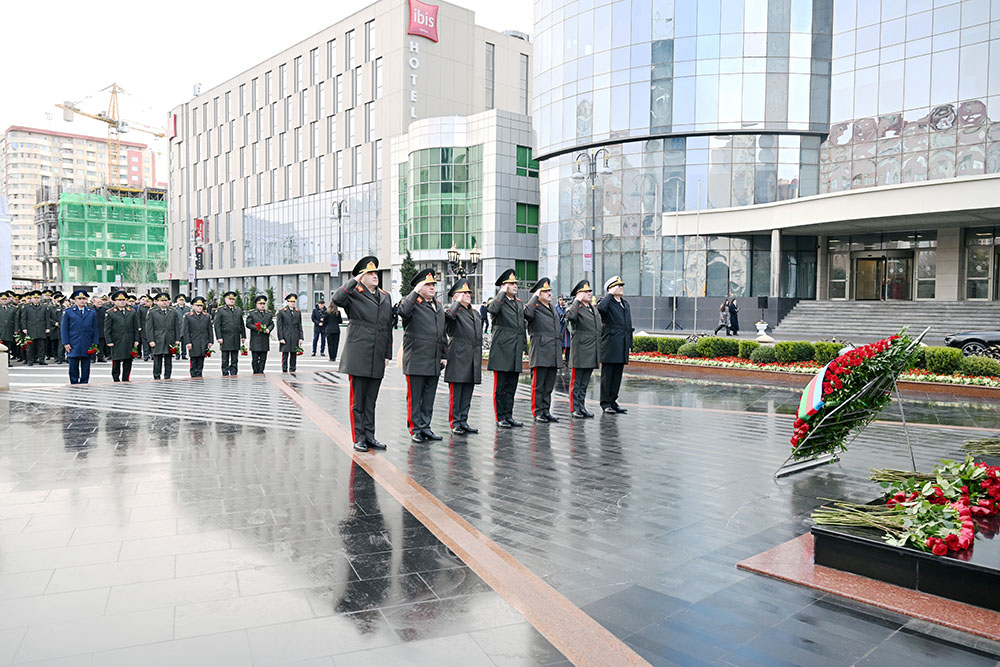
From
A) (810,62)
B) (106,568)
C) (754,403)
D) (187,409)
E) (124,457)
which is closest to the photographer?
(106,568)

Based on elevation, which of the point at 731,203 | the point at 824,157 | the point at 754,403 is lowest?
the point at 754,403

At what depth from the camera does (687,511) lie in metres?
5.68

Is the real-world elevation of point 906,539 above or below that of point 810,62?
below

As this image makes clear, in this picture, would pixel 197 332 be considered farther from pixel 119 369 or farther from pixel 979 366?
pixel 979 366

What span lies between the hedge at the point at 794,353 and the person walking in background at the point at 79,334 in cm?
1482

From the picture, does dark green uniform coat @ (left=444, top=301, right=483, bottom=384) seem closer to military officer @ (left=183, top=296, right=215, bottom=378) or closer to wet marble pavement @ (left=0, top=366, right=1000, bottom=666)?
wet marble pavement @ (left=0, top=366, right=1000, bottom=666)

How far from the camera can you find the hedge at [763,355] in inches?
655

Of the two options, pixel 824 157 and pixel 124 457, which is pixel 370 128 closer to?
pixel 824 157

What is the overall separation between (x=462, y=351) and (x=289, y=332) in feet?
29.6

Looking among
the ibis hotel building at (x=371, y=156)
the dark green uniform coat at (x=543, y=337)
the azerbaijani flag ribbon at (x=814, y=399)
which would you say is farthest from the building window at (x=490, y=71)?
the azerbaijani flag ribbon at (x=814, y=399)

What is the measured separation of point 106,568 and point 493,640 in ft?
8.46

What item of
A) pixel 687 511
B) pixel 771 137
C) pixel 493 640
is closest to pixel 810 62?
pixel 771 137

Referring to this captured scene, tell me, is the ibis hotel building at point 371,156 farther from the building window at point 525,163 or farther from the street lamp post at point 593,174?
the street lamp post at point 593,174

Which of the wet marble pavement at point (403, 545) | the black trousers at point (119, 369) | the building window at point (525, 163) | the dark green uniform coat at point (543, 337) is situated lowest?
the wet marble pavement at point (403, 545)
